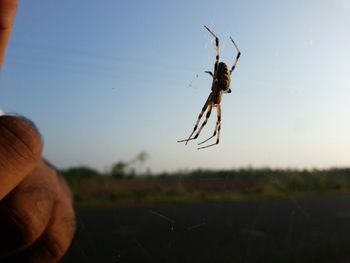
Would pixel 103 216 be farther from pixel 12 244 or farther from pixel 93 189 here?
pixel 12 244

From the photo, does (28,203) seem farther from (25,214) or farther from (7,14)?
(7,14)

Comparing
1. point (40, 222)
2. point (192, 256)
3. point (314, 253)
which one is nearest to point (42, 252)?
point (40, 222)

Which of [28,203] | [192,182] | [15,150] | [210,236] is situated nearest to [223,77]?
→ [192,182]

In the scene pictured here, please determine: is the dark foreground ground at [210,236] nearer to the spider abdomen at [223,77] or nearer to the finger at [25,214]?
the finger at [25,214]

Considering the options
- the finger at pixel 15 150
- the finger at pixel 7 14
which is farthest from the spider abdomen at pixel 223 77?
the finger at pixel 7 14

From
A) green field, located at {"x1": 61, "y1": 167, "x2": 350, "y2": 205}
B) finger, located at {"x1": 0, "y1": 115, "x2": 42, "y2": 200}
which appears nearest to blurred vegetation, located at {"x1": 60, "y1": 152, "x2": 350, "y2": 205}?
green field, located at {"x1": 61, "y1": 167, "x2": 350, "y2": 205}

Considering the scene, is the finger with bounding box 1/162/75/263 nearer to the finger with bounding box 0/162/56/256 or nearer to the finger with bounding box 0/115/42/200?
the finger with bounding box 0/162/56/256
